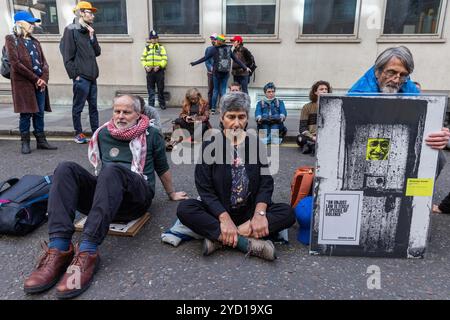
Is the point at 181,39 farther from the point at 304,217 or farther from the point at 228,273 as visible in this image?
the point at 228,273

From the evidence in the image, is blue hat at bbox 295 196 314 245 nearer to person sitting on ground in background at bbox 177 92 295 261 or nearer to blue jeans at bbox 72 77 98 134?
person sitting on ground in background at bbox 177 92 295 261

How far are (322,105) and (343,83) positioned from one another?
24.4ft

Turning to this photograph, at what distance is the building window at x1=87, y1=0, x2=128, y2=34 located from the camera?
376 inches

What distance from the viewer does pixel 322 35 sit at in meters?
8.97

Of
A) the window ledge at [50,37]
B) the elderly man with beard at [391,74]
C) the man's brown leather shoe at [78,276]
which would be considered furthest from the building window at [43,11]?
the elderly man with beard at [391,74]

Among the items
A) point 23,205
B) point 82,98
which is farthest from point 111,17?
point 23,205

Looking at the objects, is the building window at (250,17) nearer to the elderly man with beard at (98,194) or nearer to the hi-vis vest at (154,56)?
the hi-vis vest at (154,56)

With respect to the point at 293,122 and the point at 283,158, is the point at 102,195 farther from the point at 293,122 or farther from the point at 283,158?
the point at 293,122

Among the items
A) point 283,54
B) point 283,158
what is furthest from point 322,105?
point 283,54

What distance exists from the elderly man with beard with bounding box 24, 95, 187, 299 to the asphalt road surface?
14 centimetres

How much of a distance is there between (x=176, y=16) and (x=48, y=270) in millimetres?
8449

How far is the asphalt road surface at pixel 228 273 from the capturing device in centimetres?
222
